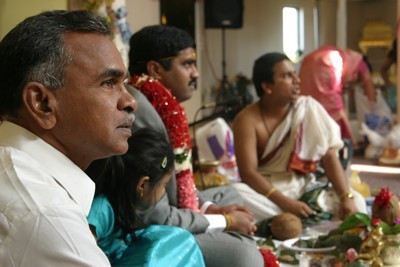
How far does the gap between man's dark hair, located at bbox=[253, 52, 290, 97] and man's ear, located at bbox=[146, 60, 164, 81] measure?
1.07 meters

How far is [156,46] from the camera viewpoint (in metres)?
2.70

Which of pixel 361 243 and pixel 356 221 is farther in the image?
pixel 356 221

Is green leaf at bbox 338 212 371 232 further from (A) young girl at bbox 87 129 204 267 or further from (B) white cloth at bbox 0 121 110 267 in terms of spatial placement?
(B) white cloth at bbox 0 121 110 267

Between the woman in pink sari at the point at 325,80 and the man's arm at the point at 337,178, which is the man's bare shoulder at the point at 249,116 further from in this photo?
the woman in pink sari at the point at 325,80

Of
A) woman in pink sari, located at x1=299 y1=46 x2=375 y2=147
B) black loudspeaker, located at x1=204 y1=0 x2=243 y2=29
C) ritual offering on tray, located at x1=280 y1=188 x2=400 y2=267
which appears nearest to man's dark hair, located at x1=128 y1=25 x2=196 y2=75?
ritual offering on tray, located at x1=280 y1=188 x2=400 y2=267

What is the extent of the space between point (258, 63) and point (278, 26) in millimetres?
5242

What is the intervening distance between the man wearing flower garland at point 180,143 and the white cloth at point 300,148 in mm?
863

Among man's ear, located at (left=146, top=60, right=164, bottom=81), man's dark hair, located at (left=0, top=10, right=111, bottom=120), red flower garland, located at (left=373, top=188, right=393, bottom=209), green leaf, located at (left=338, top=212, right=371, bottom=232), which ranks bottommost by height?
green leaf, located at (left=338, top=212, right=371, bottom=232)

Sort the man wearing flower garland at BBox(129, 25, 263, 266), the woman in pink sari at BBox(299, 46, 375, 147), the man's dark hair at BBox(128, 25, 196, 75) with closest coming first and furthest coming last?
the man wearing flower garland at BBox(129, 25, 263, 266), the man's dark hair at BBox(128, 25, 196, 75), the woman in pink sari at BBox(299, 46, 375, 147)

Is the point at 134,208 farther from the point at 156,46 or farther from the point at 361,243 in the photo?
the point at 361,243

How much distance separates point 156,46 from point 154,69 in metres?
0.10

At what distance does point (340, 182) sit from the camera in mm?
3514

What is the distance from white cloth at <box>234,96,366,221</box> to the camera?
354cm

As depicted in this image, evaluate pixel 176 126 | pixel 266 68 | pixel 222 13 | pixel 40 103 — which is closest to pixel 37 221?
pixel 40 103
